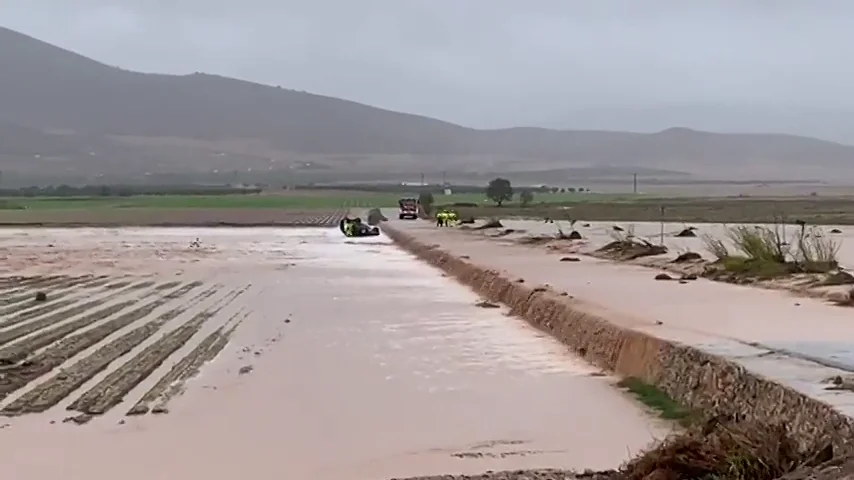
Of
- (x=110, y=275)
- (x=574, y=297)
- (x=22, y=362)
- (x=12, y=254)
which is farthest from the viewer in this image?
(x=12, y=254)

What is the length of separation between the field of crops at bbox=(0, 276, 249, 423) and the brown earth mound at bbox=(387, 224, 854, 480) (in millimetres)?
3990

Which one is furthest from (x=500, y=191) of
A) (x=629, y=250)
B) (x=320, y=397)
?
(x=320, y=397)

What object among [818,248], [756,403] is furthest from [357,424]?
[818,248]

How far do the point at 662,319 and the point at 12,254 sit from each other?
84.3ft

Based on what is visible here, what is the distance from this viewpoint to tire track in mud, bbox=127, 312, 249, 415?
33.0 ft

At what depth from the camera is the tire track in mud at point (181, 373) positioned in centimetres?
1007

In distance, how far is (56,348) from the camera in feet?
44.1

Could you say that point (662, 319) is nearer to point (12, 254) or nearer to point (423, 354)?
point (423, 354)

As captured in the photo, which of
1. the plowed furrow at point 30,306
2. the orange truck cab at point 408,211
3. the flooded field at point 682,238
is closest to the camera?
the plowed furrow at point 30,306

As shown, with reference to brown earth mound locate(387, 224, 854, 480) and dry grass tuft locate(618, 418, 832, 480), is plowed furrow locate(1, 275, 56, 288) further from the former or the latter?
dry grass tuft locate(618, 418, 832, 480)

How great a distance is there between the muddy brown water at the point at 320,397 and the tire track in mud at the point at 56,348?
0.23ft

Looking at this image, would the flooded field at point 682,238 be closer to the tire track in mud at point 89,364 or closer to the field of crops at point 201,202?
the tire track in mud at point 89,364

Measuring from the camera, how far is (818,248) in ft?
72.4

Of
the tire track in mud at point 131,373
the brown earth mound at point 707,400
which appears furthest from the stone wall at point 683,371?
the tire track in mud at point 131,373
